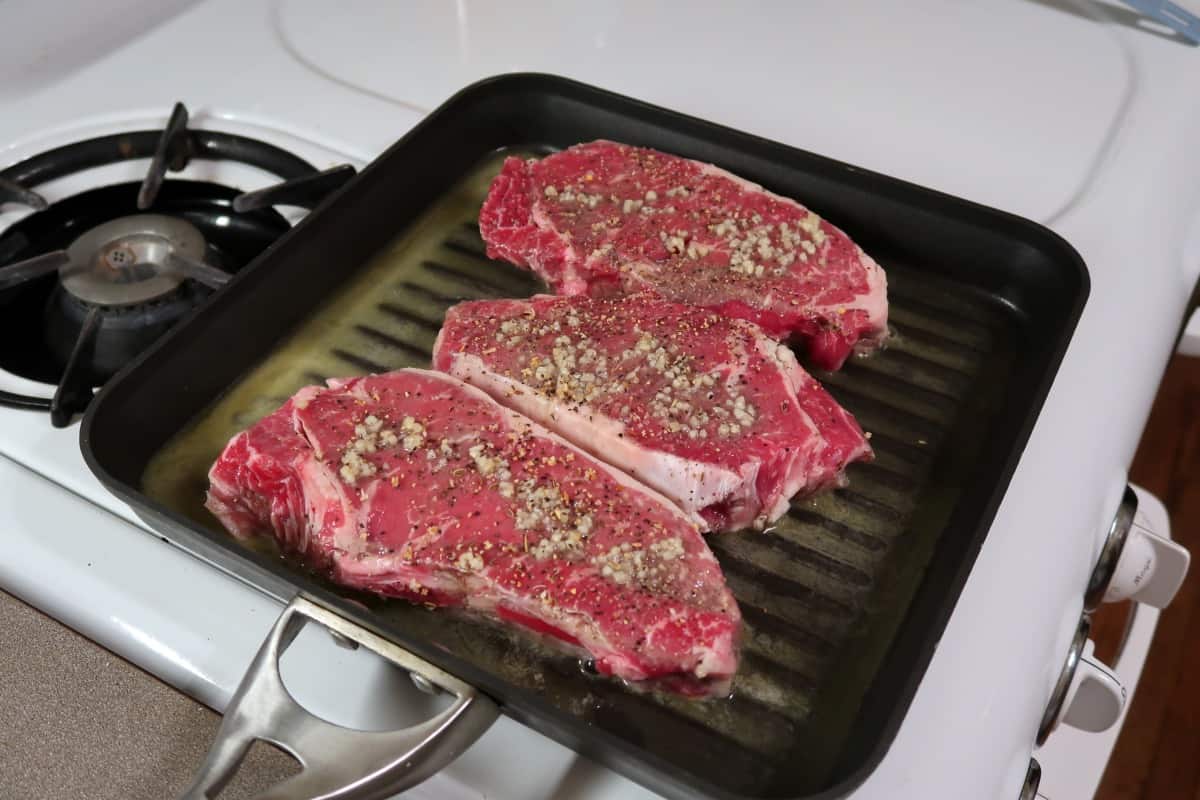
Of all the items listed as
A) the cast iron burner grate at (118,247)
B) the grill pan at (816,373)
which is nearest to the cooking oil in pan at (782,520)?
the grill pan at (816,373)

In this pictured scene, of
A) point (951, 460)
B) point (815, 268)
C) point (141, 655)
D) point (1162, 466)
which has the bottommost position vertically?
point (1162, 466)

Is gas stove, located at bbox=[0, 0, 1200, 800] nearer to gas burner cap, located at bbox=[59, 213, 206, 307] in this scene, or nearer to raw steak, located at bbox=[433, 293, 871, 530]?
gas burner cap, located at bbox=[59, 213, 206, 307]

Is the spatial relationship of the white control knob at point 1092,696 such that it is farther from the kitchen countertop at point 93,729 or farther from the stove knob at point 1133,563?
the kitchen countertop at point 93,729

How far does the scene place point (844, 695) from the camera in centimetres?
90

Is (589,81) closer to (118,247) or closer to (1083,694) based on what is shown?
(118,247)

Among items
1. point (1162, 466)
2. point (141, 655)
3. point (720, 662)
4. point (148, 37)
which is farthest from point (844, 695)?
point (1162, 466)

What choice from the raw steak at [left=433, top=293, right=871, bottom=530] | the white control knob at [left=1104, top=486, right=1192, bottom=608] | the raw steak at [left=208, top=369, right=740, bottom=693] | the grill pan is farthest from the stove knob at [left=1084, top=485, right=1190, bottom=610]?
the raw steak at [left=208, top=369, right=740, bottom=693]

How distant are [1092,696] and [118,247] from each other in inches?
47.2

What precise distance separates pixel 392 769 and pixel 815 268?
752 millimetres

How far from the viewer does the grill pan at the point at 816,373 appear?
849 mm

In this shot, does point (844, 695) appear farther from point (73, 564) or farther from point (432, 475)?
point (73, 564)

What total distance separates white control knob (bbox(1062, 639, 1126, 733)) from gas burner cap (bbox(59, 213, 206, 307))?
1.05 metres

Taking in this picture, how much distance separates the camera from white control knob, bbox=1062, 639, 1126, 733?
1011mm

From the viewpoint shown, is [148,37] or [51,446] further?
[148,37]
